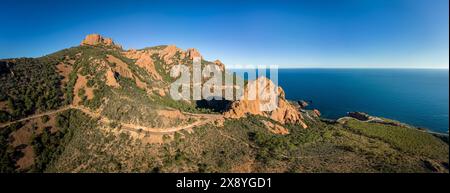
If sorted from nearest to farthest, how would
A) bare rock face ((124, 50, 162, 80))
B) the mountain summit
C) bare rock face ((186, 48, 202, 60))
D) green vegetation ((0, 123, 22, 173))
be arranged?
green vegetation ((0, 123, 22, 173)) < the mountain summit < bare rock face ((124, 50, 162, 80)) < bare rock face ((186, 48, 202, 60))

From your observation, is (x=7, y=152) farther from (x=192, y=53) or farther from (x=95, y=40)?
(x=192, y=53)

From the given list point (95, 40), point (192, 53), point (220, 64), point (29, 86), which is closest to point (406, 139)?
point (220, 64)

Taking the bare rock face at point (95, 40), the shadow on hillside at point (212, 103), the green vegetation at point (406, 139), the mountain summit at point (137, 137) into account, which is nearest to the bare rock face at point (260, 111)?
the mountain summit at point (137, 137)

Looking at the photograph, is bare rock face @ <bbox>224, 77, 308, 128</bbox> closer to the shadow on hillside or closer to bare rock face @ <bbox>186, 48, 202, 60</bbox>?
the shadow on hillside

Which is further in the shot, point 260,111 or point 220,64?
point 220,64

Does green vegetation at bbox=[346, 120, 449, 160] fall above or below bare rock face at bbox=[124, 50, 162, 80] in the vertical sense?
below

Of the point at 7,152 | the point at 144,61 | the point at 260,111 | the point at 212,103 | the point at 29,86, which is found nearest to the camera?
the point at 7,152

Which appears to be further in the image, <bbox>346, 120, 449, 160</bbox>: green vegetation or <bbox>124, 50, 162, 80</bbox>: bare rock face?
<bbox>124, 50, 162, 80</bbox>: bare rock face

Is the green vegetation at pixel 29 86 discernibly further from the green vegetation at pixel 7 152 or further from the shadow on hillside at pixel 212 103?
the shadow on hillside at pixel 212 103

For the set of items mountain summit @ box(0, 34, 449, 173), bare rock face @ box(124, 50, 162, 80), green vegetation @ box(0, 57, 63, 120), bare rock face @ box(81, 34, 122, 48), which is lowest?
mountain summit @ box(0, 34, 449, 173)

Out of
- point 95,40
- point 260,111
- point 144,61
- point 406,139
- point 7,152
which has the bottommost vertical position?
point 406,139

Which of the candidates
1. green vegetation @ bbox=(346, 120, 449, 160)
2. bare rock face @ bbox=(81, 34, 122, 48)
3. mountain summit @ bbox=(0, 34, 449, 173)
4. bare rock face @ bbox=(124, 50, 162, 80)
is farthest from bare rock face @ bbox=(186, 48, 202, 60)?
green vegetation @ bbox=(346, 120, 449, 160)

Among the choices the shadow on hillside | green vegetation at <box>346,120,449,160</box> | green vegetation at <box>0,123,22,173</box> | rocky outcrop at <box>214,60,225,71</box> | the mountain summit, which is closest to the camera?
green vegetation at <box>0,123,22,173</box>
